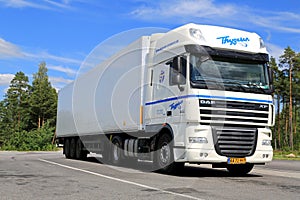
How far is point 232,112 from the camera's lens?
1048 cm

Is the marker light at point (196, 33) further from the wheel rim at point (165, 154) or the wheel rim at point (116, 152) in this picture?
the wheel rim at point (116, 152)

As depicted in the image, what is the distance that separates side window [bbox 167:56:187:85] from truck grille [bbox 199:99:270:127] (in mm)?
808

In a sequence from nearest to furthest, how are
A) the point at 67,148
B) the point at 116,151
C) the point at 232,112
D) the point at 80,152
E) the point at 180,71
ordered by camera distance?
the point at 232,112
the point at 180,71
the point at 116,151
the point at 80,152
the point at 67,148

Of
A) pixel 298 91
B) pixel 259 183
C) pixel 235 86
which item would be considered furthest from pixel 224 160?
pixel 298 91

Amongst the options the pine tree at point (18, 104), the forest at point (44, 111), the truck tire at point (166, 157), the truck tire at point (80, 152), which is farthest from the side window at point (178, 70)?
the pine tree at point (18, 104)

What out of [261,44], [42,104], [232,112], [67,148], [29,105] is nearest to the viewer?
[232,112]

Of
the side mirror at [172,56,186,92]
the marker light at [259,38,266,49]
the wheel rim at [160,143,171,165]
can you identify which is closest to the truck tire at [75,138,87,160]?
the wheel rim at [160,143,171,165]

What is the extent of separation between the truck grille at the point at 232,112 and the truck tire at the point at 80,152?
11.1 metres

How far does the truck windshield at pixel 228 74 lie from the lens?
10.4 metres

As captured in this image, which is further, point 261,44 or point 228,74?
point 261,44

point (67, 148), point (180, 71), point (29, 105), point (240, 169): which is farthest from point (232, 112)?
point (29, 105)

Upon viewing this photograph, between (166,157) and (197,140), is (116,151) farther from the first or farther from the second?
(197,140)

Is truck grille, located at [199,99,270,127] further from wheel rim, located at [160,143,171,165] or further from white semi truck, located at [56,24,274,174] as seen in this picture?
wheel rim, located at [160,143,171,165]

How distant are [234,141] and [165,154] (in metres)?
1.97
